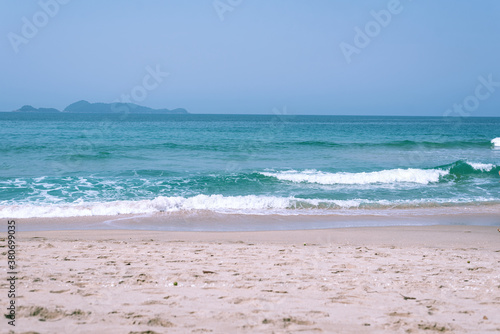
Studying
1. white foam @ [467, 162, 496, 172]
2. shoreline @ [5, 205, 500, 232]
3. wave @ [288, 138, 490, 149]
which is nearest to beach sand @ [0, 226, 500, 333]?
shoreline @ [5, 205, 500, 232]

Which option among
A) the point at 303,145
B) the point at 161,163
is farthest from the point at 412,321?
the point at 303,145

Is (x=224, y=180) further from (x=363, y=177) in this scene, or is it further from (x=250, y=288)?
(x=250, y=288)

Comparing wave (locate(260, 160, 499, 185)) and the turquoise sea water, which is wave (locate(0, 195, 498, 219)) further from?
wave (locate(260, 160, 499, 185))

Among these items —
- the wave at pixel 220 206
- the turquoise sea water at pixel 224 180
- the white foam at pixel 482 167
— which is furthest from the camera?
the white foam at pixel 482 167

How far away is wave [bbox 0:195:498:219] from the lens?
10812mm

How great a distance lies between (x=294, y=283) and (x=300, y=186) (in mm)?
11125

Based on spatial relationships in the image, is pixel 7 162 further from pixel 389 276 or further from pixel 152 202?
pixel 389 276

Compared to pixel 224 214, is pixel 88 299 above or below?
above

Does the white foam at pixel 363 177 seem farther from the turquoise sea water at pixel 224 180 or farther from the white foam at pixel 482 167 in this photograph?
the white foam at pixel 482 167

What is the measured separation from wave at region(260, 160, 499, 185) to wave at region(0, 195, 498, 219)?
382cm

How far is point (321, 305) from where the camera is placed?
13.1 ft

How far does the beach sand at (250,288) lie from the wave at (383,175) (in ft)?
30.4

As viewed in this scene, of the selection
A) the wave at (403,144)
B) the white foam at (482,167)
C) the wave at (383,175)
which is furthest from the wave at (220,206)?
the wave at (403,144)

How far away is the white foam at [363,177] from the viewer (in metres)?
16.9
